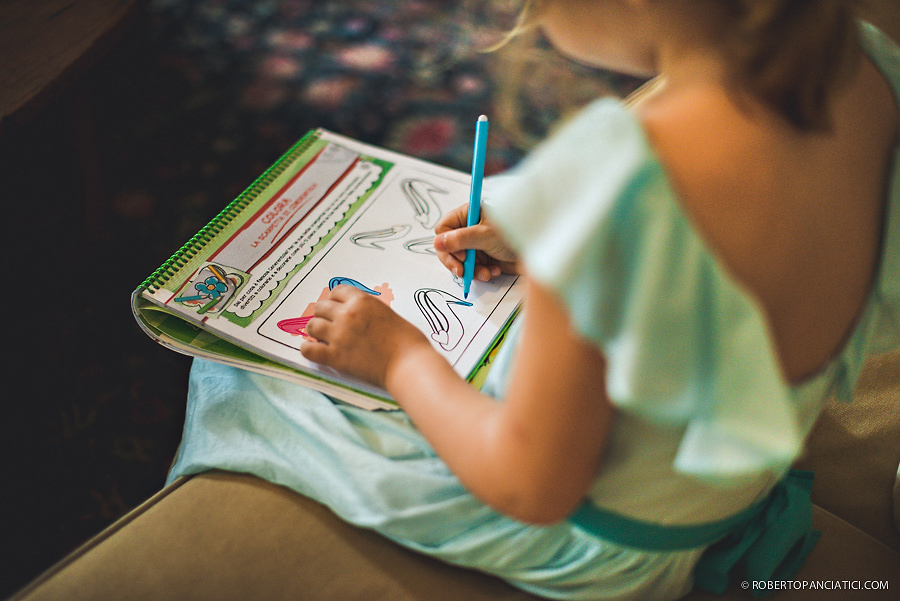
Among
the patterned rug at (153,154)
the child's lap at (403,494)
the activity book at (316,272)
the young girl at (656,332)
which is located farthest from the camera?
the patterned rug at (153,154)

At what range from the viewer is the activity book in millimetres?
599

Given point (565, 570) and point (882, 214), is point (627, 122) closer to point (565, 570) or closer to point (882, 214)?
point (882, 214)

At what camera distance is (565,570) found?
50 centimetres

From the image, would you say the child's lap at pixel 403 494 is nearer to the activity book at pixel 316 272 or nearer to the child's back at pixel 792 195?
the activity book at pixel 316 272

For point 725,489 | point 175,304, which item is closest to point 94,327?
point 175,304

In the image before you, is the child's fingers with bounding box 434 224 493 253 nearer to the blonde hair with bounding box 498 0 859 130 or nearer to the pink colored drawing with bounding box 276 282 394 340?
the pink colored drawing with bounding box 276 282 394 340

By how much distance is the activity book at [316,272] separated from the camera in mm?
599

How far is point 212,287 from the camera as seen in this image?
0.63 meters

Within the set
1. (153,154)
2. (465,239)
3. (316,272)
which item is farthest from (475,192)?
(153,154)

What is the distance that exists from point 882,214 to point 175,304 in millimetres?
566

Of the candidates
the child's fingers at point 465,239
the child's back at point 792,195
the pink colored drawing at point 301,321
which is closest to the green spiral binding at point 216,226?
the pink colored drawing at point 301,321

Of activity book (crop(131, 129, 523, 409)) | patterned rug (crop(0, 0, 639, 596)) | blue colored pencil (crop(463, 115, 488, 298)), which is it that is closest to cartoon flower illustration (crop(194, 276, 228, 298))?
activity book (crop(131, 129, 523, 409))

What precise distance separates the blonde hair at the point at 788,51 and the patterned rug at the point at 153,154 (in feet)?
1.75

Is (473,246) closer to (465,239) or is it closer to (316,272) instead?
(465,239)
